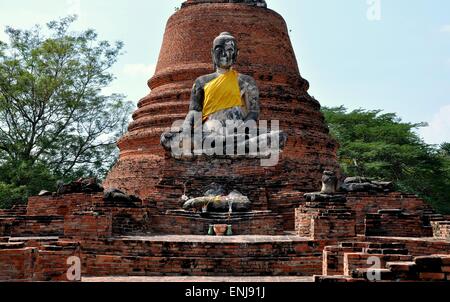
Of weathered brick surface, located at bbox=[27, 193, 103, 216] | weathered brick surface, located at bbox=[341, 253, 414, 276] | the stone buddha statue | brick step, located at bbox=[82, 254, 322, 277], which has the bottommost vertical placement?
brick step, located at bbox=[82, 254, 322, 277]

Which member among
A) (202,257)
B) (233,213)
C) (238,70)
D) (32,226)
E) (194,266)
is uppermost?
(238,70)

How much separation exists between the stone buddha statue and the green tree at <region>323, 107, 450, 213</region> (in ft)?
29.4

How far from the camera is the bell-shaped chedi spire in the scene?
44.8 feet

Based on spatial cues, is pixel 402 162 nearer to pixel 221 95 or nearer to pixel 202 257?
pixel 221 95

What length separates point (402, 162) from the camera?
2109cm

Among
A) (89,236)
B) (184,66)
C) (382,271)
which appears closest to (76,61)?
(184,66)

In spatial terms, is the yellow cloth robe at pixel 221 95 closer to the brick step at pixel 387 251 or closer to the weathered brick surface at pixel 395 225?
the weathered brick surface at pixel 395 225

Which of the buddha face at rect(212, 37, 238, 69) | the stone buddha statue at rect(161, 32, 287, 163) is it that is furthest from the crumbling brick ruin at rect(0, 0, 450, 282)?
the buddha face at rect(212, 37, 238, 69)

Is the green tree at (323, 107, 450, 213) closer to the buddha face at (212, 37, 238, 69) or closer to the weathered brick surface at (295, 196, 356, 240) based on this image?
the buddha face at (212, 37, 238, 69)

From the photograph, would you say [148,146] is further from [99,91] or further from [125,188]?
[99,91]

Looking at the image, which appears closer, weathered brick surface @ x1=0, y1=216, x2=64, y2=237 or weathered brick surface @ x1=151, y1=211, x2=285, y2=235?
weathered brick surface @ x1=151, y1=211, x2=285, y2=235

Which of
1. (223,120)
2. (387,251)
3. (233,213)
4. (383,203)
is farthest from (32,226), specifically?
(387,251)

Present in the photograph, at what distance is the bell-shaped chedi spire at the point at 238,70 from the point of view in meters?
13.7

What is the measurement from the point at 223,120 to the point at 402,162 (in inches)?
443
